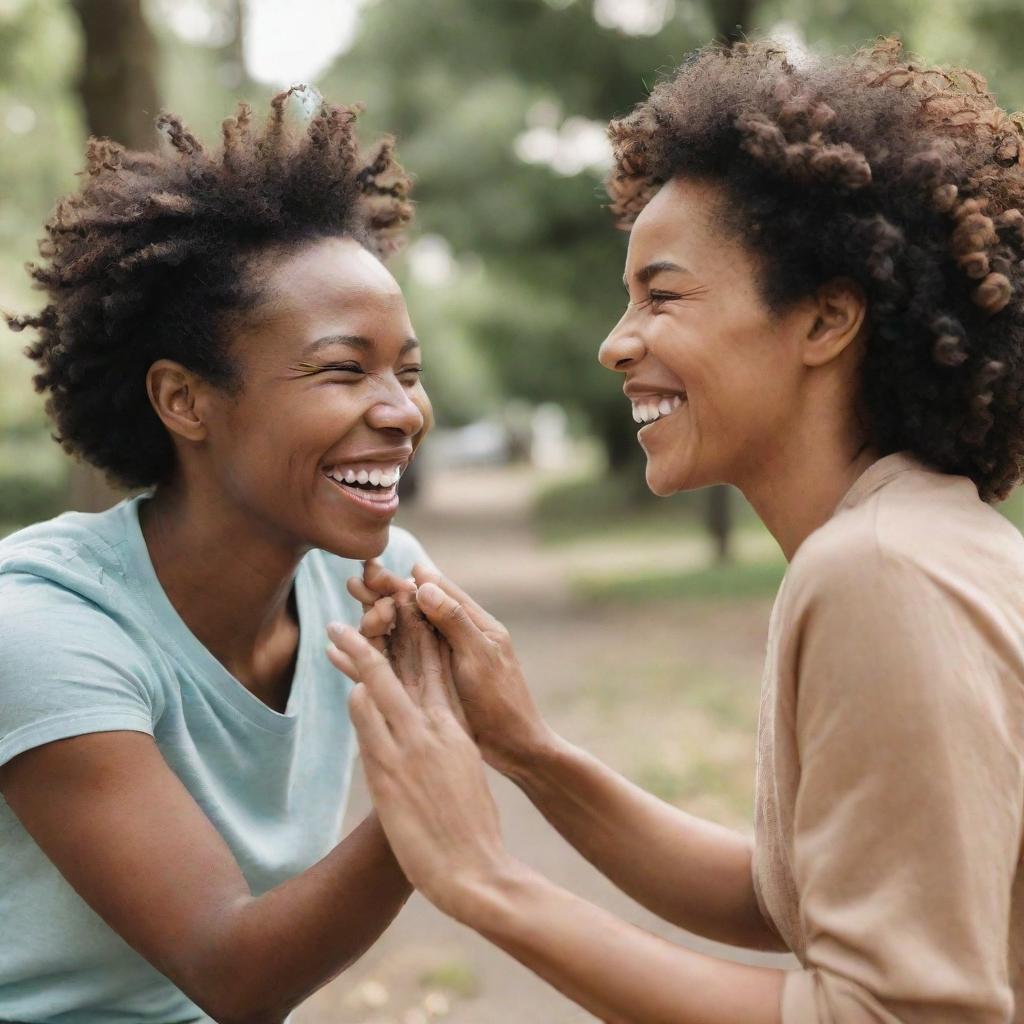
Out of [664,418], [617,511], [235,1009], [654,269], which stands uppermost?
[654,269]

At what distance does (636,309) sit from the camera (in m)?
2.34

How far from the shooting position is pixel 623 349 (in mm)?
2291

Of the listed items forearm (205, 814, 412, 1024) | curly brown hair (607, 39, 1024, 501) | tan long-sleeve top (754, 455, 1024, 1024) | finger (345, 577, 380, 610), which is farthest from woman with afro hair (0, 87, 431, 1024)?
curly brown hair (607, 39, 1024, 501)

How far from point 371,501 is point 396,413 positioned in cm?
20

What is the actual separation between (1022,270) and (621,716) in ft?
21.8

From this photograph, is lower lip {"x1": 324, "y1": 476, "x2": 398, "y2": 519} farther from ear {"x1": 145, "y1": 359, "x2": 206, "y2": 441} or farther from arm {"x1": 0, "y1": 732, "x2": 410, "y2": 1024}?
arm {"x1": 0, "y1": 732, "x2": 410, "y2": 1024}

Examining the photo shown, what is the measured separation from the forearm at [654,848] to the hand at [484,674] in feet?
0.17

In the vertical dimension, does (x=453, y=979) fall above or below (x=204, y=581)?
below

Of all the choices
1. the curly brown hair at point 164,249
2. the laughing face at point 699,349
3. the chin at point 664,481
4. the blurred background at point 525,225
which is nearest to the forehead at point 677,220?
the laughing face at point 699,349

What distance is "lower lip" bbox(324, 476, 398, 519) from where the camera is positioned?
268 centimetres

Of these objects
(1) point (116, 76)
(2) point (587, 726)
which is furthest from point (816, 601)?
(2) point (587, 726)

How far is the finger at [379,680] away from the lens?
2016 millimetres

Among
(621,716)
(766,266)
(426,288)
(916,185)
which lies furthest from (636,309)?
(426,288)

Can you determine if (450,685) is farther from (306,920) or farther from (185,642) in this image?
(185,642)
